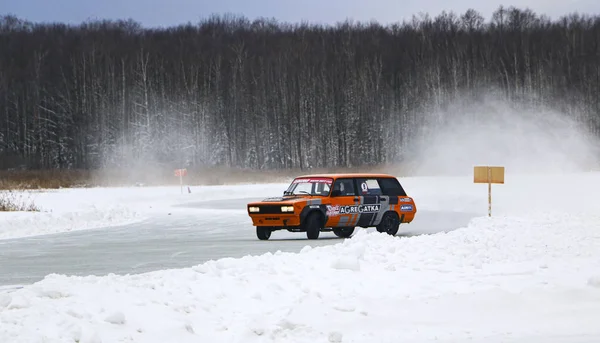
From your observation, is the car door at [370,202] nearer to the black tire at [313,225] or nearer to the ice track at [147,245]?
the ice track at [147,245]

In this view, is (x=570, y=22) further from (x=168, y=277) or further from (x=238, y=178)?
(x=168, y=277)

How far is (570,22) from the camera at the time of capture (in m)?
109

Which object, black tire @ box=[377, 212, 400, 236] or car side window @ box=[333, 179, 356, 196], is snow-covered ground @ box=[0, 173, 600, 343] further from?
black tire @ box=[377, 212, 400, 236]

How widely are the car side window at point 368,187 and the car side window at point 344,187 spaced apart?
0.26 m

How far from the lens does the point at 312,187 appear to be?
2141 centimetres

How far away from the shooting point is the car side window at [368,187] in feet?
71.3

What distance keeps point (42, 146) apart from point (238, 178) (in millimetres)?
30622

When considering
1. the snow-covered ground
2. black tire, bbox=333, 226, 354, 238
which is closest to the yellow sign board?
black tire, bbox=333, 226, 354, 238

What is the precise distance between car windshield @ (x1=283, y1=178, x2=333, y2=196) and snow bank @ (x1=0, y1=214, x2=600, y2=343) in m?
7.61

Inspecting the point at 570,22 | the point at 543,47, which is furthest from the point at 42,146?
the point at 570,22

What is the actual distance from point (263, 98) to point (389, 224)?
222ft

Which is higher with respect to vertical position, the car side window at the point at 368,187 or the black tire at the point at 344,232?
the car side window at the point at 368,187

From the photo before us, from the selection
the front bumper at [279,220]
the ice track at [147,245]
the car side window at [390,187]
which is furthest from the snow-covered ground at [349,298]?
the car side window at [390,187]

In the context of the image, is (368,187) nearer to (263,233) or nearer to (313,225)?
→ (313,225)
